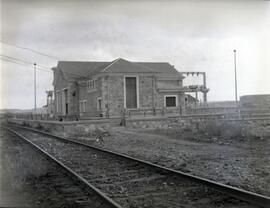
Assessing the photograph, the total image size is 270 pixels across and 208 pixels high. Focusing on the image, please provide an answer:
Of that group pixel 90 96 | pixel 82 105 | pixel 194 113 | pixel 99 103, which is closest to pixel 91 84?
pixel 90 96

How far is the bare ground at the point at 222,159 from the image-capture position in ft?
22.7

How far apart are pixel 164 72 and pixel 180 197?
28914mm

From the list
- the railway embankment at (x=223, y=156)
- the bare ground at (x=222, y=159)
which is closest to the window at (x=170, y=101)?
the railway embankment at (x=223, y=156)

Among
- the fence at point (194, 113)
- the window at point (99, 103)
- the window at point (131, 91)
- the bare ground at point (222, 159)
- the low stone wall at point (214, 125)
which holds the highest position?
the window at point (131, 91)

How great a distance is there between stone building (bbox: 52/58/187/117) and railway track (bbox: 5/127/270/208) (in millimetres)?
19041

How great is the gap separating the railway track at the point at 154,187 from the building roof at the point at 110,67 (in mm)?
20175

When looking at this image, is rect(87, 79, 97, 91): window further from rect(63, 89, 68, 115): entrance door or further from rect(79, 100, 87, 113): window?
rect(63, 89, 68, 115): entrance door

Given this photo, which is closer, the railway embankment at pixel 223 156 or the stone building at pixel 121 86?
the railway embankment at pixel 223 156

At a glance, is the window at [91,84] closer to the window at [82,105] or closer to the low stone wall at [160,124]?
the window at [82,105]

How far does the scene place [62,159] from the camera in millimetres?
10586

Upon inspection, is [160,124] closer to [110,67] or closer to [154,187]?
[110,67]

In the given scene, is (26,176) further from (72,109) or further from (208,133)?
(72,109)

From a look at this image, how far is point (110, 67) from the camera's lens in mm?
29438

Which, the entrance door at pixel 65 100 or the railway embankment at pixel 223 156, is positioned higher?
the entrance door at pixel 65 100
